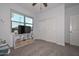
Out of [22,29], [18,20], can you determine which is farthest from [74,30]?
[18,20]

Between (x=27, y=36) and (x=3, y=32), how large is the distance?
1716 millimetres

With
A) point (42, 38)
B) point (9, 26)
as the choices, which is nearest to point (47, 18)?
point (42, 38)

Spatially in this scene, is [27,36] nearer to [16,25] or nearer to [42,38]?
[16,25]

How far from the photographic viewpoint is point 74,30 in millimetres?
4297

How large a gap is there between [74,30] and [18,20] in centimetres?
365

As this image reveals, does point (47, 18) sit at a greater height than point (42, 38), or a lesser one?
greater

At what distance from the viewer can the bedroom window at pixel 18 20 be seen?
4092mm

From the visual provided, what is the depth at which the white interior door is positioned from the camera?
164 inches

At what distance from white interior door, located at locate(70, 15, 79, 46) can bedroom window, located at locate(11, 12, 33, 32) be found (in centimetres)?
316

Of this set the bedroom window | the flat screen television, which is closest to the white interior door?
the flat screen television

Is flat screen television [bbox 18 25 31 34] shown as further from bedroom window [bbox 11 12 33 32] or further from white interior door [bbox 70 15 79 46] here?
white interior door [bbox 70 15 79 46]

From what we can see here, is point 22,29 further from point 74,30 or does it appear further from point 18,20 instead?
point 74,30

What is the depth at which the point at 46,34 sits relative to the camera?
5645 millimetres

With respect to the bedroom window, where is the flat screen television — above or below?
below
